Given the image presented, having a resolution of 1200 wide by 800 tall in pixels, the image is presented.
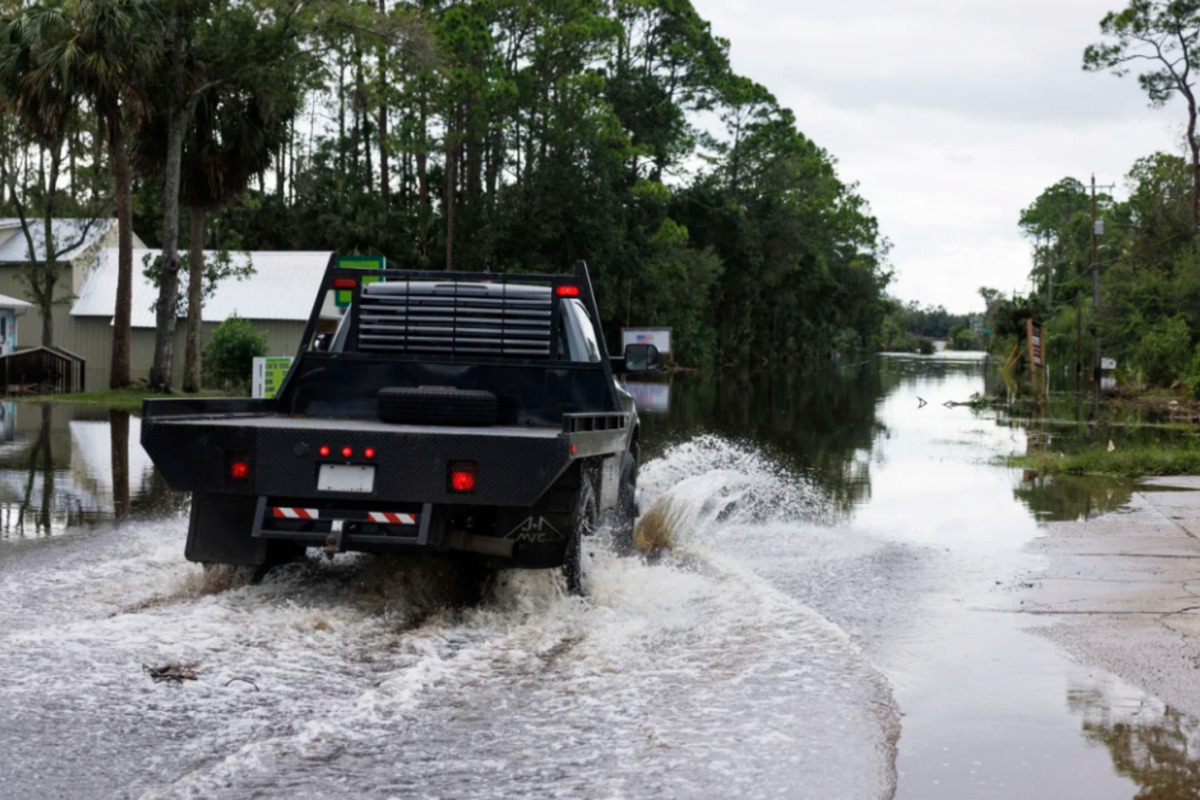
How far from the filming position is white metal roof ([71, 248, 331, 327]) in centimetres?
4144

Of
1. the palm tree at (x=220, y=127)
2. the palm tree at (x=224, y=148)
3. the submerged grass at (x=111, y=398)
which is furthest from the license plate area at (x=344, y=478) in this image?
the palm tree at (x=224, y=148)

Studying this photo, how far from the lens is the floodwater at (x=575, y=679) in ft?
17.0

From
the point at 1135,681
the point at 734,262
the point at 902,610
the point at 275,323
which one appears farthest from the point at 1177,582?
the point at 734,262

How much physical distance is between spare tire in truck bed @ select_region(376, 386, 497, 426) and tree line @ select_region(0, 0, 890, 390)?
71.1 ft

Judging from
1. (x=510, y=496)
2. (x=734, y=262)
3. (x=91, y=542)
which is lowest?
(x=91, y=542)

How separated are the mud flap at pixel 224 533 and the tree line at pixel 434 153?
22.0 m

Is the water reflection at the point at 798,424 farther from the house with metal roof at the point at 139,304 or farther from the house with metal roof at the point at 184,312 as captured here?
the house with metal roof at the point at 139,304

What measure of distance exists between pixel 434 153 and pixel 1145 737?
51061 mm

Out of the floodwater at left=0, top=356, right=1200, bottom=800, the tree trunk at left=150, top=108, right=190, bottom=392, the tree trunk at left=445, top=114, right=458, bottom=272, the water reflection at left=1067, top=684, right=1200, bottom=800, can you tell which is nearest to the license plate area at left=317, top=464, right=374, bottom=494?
the floodwater at left=0, top=356, right=1200, bottom=800

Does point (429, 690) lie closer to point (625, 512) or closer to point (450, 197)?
point (625, 512)

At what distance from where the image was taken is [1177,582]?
9.44m

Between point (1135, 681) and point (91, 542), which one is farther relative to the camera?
point (91, 542)

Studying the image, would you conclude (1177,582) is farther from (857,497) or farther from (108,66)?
(108,66)

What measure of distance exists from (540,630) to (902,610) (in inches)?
93.0
